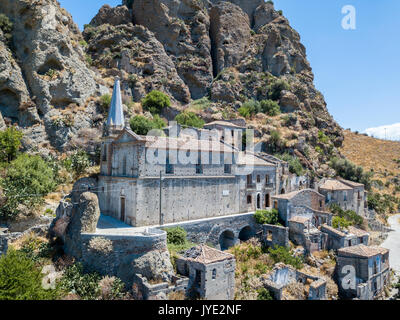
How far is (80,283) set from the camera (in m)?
17.2

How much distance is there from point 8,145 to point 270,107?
41523mm

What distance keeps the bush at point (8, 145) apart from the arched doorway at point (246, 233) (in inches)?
939

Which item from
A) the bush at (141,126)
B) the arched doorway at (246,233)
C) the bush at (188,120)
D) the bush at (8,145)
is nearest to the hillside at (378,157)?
the bush at (188,120)

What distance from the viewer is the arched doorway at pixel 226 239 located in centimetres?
2666

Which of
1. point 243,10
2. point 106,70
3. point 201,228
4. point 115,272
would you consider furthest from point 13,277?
point 243,10

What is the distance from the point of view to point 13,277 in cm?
1388

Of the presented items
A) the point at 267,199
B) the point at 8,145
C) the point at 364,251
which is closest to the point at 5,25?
the point at 8,145

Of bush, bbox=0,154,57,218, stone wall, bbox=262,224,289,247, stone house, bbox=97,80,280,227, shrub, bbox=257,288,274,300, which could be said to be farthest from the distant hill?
bush, bbox=0,154,57,218

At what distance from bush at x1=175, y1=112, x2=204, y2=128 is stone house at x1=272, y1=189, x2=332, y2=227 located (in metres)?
17.6

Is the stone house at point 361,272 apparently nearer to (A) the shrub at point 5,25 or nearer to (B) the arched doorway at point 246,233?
(B) the arched doorway at point 246,233

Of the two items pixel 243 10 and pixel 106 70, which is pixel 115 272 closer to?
pixel 106 70

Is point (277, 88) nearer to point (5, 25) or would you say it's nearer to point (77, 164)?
point (77, 164)
